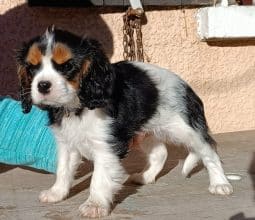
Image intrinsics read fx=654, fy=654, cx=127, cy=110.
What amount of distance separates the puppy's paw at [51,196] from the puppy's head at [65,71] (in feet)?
2.56

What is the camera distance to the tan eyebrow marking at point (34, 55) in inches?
174

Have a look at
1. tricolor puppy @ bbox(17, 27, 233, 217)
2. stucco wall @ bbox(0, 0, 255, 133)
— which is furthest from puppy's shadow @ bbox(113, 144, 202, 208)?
stucco wall @ bbox(0, 0, 255, 133)

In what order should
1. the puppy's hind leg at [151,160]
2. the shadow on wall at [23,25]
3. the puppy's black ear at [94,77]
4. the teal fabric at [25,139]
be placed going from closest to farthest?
the puppy's black ear at [94,77] < the puppy's hind leg at [151,160] < the teal fabric at [25,139] < the shadow on wall at [23,25]

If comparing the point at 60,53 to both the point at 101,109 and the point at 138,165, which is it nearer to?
the point at 101,109

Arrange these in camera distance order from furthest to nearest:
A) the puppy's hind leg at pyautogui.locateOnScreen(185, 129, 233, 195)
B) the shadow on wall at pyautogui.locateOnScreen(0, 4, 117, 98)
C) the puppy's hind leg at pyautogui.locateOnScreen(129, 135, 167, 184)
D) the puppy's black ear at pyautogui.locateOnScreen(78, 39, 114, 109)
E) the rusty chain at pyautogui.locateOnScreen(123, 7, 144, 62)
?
1. the rusty chain at pyautogui.locateOnScreen(123, 7, 144, 62)
2. the shadow on wall at pyautogui.locateOnScreen(0, 4, 117, 98)
3. the puppy's hind leg at pyautogui.locateOnScreen(129, 135, 167, 184)
4. the puppy's hind leg at pyautogui.locateOnScreen(185, 129, 233, 195)
5. the puppy's black ear at pyautogui.locateOnScreen(78, 39, 114, 109)

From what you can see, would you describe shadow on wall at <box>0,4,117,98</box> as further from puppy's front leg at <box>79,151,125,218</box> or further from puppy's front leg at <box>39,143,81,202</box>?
puppy's front leg at <box>79,151,125,218</box>

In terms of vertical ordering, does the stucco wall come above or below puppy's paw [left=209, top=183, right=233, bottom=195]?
above

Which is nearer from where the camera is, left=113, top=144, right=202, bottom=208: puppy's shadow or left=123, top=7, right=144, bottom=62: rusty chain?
left=113, top=144, right=202, bottom=208: puppy's shadow

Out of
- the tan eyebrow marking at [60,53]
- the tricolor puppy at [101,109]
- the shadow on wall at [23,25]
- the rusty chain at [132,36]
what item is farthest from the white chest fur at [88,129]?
the rusty chain at [132,36]

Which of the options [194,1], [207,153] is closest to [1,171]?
[207,153]

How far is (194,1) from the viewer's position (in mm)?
7461

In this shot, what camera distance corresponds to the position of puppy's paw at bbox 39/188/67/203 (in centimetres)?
503

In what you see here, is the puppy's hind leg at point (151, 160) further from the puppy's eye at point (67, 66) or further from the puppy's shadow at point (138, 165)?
the puppy's eye at point (67, 66)

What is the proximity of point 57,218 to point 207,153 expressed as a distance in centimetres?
144
